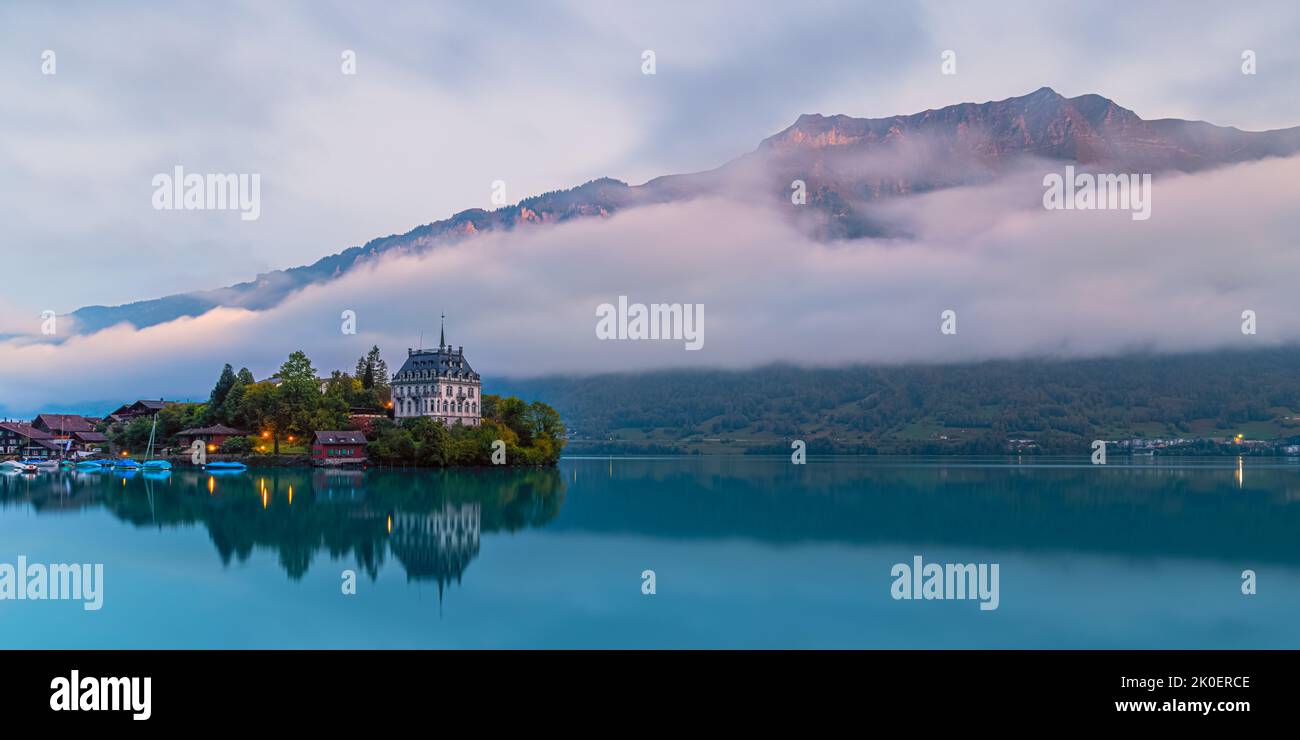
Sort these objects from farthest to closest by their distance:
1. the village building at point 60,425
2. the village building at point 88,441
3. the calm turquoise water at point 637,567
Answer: the village building at point 60,425 → the village building at point 88,441 → the calm turquoise water at point 637,567

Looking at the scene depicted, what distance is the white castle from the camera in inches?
4309

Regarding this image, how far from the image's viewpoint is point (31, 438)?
366 ft

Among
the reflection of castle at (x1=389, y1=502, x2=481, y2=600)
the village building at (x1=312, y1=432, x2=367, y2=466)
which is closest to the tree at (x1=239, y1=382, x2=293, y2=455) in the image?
the village building at (x1=312, y1=432, x2=367, y2=466)

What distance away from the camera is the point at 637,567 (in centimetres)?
3089

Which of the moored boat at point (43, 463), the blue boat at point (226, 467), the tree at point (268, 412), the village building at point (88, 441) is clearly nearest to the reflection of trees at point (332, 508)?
the blue boat at point (226, 467)

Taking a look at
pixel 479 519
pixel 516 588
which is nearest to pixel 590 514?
pixel 479 519

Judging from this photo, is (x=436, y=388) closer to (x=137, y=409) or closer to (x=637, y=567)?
(x=137, y=409)

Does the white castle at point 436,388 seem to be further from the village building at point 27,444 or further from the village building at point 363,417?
the village building at point 27,444

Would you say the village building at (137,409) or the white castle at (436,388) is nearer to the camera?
the white castle at (436,388)

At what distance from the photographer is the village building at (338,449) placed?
90238mm

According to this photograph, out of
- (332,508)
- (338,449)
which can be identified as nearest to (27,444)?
(338,449)

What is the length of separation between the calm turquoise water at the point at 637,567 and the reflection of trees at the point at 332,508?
26 centimetres
